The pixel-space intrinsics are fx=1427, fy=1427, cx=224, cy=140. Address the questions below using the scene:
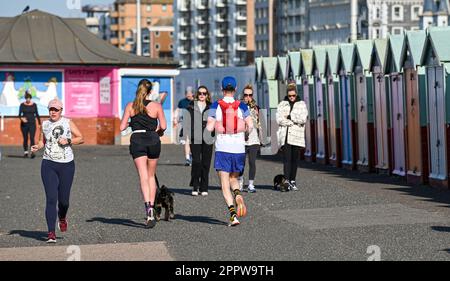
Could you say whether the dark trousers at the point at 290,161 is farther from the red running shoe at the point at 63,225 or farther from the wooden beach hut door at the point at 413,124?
the red running shoe at the point at 63,225

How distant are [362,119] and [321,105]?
13.3ft

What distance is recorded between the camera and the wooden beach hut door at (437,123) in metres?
21.7

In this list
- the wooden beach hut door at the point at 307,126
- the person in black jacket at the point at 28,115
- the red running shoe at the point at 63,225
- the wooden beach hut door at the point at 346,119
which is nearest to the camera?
the red running shoe at the point at 63,225

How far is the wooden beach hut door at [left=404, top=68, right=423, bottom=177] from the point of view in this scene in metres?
23.1

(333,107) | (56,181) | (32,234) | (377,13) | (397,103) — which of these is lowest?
(32,234)

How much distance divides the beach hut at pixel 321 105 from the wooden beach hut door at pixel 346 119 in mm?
1621

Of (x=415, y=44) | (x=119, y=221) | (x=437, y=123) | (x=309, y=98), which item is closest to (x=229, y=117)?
(x=119, y=221)

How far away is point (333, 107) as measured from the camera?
3011cm

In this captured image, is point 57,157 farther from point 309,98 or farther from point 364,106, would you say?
point 309,98

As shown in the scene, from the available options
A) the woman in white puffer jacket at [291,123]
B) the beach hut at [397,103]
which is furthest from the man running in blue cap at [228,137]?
the beach hut at [397,103]

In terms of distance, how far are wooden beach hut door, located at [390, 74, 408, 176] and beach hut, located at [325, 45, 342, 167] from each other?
4343 mm

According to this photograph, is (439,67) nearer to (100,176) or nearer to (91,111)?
(100,176)
